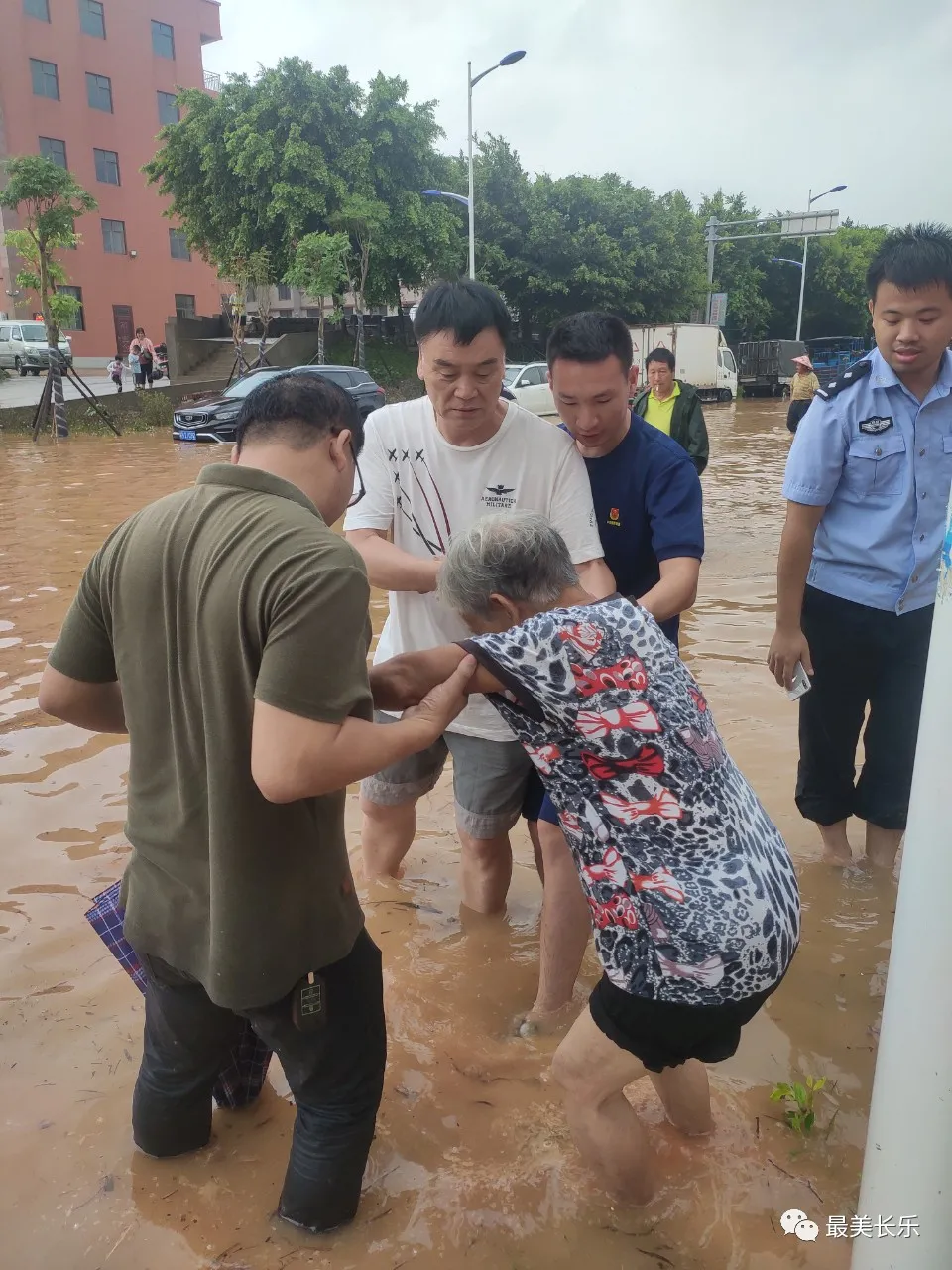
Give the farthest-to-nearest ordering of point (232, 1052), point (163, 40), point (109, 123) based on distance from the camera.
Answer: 1. point (163, 40)
2. point (109, 123)
3. point (232, 1052)

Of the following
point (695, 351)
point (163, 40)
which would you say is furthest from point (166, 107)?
point (695, 351)

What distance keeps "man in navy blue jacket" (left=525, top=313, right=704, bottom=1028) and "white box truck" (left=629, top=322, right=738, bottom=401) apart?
2502 centimetres

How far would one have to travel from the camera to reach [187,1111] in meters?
2.21

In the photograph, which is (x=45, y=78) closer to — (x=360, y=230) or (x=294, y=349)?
(x=294, y=349)

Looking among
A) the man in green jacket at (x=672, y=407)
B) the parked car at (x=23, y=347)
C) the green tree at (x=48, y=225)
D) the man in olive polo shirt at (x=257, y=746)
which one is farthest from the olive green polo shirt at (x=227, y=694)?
the parked car at (x=23, y=347)

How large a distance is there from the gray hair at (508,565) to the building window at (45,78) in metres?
38.4

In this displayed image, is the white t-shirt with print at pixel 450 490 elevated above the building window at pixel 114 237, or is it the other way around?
the building window at pixel 114 237

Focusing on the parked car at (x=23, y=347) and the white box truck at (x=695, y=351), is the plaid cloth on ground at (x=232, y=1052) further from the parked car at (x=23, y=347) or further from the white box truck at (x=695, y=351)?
the parked car at (x=23, y=347)

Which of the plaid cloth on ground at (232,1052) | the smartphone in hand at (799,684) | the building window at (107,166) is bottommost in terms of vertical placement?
the plaid cloth on ground at (232,1052)

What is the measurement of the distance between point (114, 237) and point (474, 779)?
38.2 m

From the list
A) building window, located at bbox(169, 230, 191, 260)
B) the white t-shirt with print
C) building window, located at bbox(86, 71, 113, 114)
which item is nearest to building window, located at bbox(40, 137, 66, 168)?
building window, located at bbox(86, 71, 113, 114)

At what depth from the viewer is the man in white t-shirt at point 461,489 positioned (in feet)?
8.38

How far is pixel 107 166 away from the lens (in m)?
34.9

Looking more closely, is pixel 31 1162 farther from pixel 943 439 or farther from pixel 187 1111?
pixel 943 439
